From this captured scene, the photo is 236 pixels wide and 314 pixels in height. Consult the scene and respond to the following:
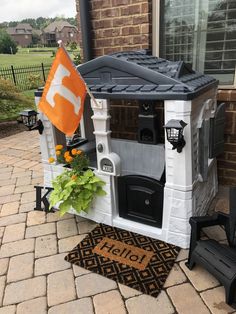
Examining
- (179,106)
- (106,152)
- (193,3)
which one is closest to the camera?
(179,106)

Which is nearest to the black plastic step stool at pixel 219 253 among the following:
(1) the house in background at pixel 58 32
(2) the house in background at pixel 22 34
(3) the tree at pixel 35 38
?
(1) the house in background at pixel 58 32

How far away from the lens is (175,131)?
2057 mm

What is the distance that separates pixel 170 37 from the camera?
3414mm

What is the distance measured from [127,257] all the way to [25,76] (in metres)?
17.7

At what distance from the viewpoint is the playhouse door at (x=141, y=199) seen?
8.35 ft

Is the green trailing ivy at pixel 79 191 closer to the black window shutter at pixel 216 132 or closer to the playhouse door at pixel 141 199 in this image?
the playhouse door at pixel 141 199

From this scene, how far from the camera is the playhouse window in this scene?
121 inches

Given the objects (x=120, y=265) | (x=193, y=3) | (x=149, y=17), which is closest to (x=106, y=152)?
(x=120, y=265)

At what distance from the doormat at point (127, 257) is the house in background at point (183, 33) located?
1.62 m

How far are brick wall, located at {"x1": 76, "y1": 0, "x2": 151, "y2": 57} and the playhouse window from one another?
0.29 m

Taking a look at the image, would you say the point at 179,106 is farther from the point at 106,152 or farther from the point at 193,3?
the point at 193,3

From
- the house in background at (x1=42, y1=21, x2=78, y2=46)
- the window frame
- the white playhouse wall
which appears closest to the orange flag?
the white playhouse wall

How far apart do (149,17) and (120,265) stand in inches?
111

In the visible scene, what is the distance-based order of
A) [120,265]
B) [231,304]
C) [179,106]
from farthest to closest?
1. [120,265]
2. [179,106]
3. [231,304]
